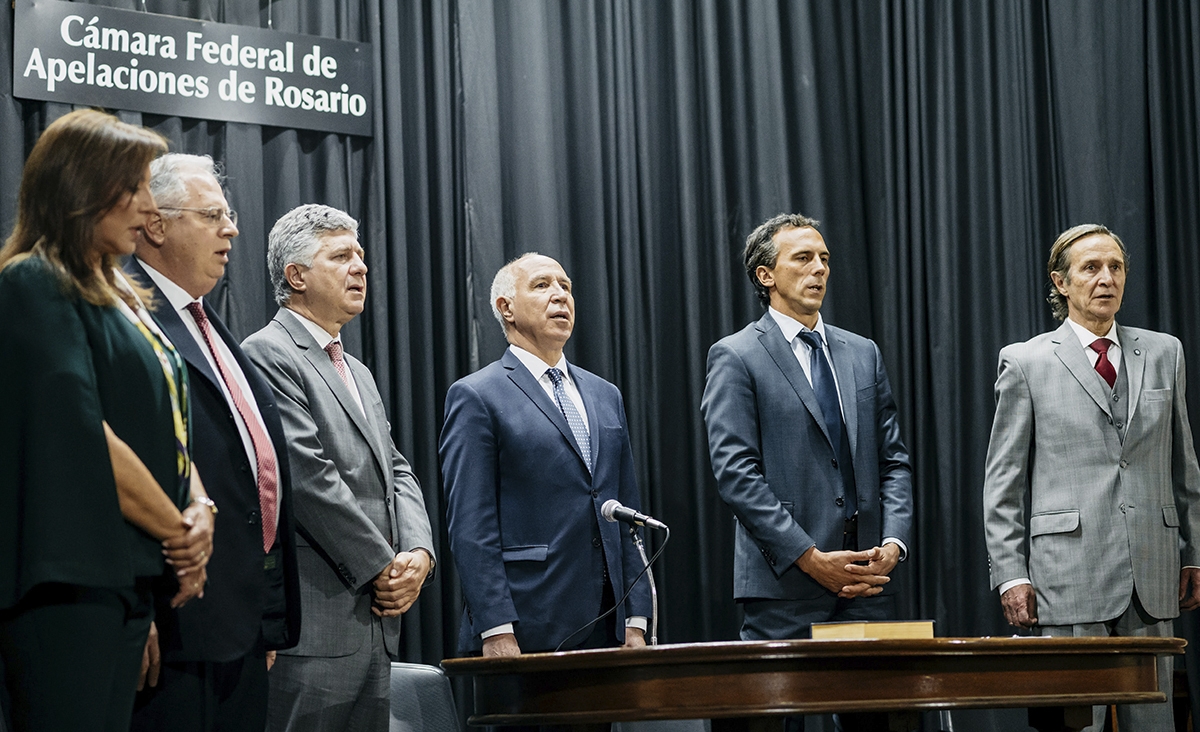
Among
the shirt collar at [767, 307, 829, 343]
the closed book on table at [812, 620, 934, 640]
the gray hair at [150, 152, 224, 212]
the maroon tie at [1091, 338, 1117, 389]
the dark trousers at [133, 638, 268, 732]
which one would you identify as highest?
the gray hair at [150, 152, 224, 212]

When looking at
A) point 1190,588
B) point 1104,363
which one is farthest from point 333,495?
point 1190,588

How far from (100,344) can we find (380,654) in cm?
119

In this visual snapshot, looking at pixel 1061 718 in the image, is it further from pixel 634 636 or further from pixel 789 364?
pixel 789 364

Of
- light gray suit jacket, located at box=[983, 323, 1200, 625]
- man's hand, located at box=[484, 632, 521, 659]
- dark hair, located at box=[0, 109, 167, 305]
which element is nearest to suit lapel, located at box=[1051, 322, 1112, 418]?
light gray suit jacket, located at box=[983, 323, 1200, 625]

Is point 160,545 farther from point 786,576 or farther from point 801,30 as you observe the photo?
point 801,30

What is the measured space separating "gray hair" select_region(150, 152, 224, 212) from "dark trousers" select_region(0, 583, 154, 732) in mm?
951

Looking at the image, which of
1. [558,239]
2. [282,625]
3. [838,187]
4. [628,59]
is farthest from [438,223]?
[282,625]

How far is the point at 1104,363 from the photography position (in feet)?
12.6

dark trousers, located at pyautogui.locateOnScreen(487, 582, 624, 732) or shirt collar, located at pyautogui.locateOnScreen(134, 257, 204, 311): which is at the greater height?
shirt collar, located at pyautogui.locateOnScreen(134, 257, 204, 311)

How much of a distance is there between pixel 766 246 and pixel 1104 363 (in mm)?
1008

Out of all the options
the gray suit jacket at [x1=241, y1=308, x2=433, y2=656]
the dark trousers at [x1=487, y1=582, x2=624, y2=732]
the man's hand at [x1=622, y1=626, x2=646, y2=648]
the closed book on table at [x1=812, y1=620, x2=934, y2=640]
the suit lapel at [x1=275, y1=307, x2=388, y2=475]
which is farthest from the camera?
the man's hand at [x1=622, y1=626, x2=646, y2=648]

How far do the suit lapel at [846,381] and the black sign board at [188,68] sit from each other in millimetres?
1628

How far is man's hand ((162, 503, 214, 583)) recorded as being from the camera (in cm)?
200

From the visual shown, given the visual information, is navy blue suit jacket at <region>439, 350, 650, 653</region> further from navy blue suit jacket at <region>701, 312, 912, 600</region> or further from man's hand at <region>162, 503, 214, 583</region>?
man's hand at <region>162, 503, 214, 583</region>
